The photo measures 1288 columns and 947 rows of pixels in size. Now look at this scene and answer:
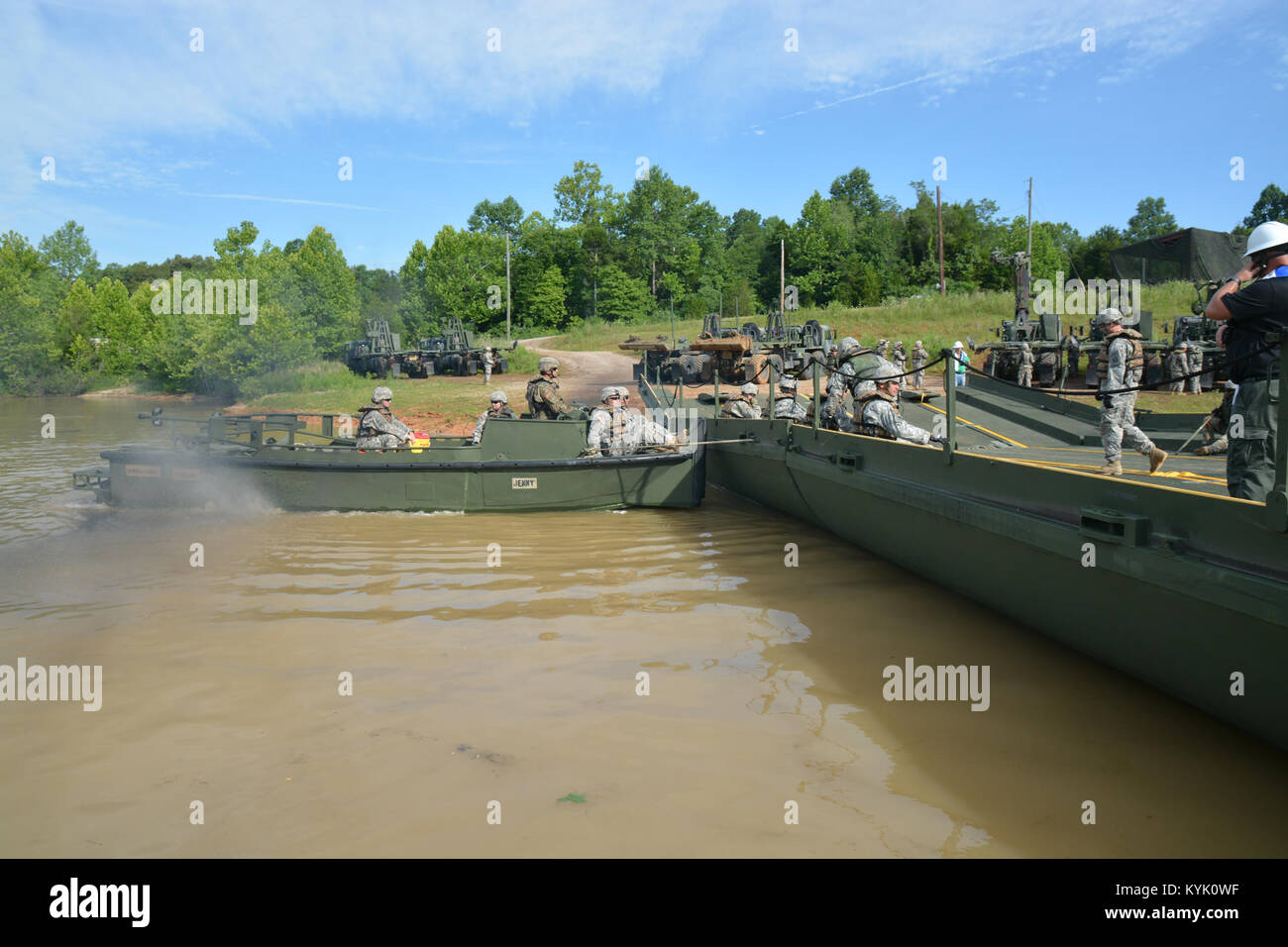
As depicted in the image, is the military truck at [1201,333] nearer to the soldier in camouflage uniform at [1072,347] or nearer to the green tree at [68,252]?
the soldier in camouflage uniform at [1072,347]

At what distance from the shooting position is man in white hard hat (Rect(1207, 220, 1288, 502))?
3953mm

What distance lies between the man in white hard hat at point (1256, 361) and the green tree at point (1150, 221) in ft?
235

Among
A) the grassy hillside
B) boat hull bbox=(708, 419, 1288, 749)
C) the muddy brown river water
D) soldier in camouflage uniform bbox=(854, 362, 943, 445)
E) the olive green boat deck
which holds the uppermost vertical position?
the grassy hillside

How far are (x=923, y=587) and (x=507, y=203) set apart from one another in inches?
2650

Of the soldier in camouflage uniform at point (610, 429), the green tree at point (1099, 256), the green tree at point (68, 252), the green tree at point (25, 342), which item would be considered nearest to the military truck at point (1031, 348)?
the soldier in camouflage uniform at point (610, 429)

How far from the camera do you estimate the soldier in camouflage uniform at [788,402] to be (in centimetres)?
1049

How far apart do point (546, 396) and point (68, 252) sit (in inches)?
2822

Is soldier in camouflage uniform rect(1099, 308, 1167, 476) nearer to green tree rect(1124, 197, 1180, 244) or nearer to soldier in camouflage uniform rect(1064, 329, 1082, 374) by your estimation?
soldier in camouflage uniform rect(1064, 329, 1082, 374)

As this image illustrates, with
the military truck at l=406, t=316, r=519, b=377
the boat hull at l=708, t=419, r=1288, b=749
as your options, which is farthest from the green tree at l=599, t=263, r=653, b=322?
the boat hull at l=708, t=419, r=1288, b=749

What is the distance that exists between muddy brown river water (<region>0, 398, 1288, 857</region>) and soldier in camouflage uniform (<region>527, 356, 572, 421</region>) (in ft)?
13.9

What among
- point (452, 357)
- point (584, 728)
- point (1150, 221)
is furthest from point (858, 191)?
point (584, 728)
